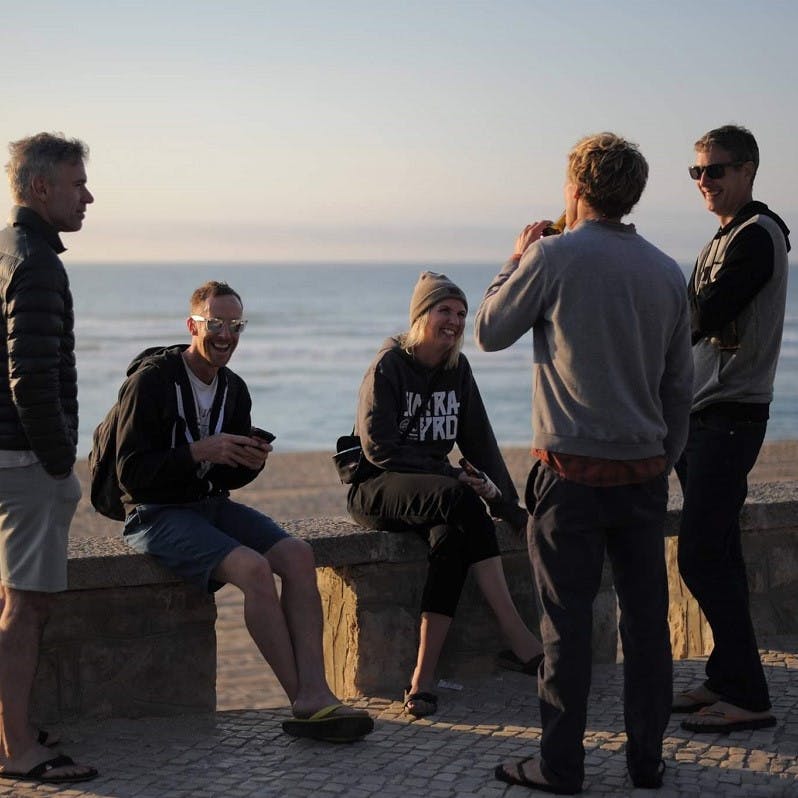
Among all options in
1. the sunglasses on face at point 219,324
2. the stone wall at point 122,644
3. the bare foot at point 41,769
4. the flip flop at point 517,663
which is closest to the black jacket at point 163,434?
the sunglasses on face at point 219,324

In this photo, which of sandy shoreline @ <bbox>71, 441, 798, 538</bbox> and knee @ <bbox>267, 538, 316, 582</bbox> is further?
sandy shoreline @ <bbox>71, 441, 798, 538</bbox>

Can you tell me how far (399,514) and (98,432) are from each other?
112cm

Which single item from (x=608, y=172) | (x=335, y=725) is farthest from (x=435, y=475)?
(x=608, y=172)

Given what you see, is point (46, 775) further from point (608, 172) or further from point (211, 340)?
point (608, 172)

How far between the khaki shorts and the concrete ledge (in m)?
0.54

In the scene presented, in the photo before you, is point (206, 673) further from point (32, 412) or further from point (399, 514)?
point (32, 412)

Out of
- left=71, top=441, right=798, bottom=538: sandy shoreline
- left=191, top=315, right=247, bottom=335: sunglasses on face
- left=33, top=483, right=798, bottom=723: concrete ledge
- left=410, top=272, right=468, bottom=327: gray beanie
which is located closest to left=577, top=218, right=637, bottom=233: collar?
left=410, top=272, right=468, bottom=327: gray beanie

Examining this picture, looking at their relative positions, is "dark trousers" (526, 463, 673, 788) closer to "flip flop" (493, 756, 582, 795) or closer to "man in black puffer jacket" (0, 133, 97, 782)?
"flip flop" (493, 756, 582, 795)

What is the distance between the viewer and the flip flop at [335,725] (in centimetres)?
423

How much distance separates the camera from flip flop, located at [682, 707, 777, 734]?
431 cm

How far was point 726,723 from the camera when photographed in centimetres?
431

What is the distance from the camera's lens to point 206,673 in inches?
184

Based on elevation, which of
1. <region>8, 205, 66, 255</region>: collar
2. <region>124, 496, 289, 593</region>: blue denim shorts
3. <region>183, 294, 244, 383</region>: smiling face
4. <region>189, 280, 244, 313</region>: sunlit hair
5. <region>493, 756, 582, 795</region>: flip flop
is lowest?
<region>493, 756, 582, 795</region>: flip flop

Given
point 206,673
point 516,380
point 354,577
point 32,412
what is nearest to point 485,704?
point 354,577
